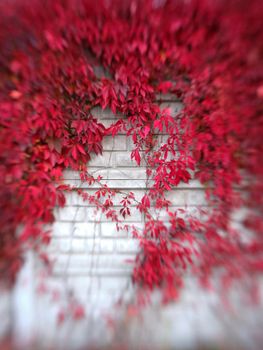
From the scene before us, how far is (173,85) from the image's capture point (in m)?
2.10

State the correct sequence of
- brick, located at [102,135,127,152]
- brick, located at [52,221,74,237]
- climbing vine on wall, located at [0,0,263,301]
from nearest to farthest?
climbing vine on wall, located at [0,0,263,301] → brick, located at [52,221,74,237] → brick, located at [102,135,127,152]

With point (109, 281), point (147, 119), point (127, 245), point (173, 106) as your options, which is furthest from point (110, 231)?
point (173, 106)

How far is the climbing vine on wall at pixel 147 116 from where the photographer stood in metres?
1.77

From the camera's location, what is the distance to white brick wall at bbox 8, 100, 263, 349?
1.84 metres

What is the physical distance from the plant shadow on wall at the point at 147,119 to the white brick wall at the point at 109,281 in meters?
0.10

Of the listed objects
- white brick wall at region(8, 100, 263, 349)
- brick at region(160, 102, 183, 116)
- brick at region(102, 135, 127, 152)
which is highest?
brick at region(160, 102, 183, 116)

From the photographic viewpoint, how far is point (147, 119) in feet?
7.15

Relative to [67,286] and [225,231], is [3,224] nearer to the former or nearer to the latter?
[67,286]

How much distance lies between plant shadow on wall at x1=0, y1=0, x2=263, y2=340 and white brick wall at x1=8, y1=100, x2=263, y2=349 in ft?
0.32

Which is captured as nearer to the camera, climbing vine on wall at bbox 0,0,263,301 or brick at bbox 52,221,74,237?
climbing vine on wall at bbox 0,0,263,301

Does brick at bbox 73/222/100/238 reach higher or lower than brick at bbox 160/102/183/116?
lower

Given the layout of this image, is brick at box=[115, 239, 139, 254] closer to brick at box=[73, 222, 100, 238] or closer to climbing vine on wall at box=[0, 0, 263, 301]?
climbing vine on wall at box=[0, 0, 263, 301]

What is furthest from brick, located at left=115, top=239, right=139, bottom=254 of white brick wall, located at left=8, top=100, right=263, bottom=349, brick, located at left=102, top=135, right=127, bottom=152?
brick, located at left=102, top=135, right=127, bottom=152

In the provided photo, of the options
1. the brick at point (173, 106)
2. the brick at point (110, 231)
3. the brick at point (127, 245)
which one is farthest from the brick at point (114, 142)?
the brick at point (127, 245)
